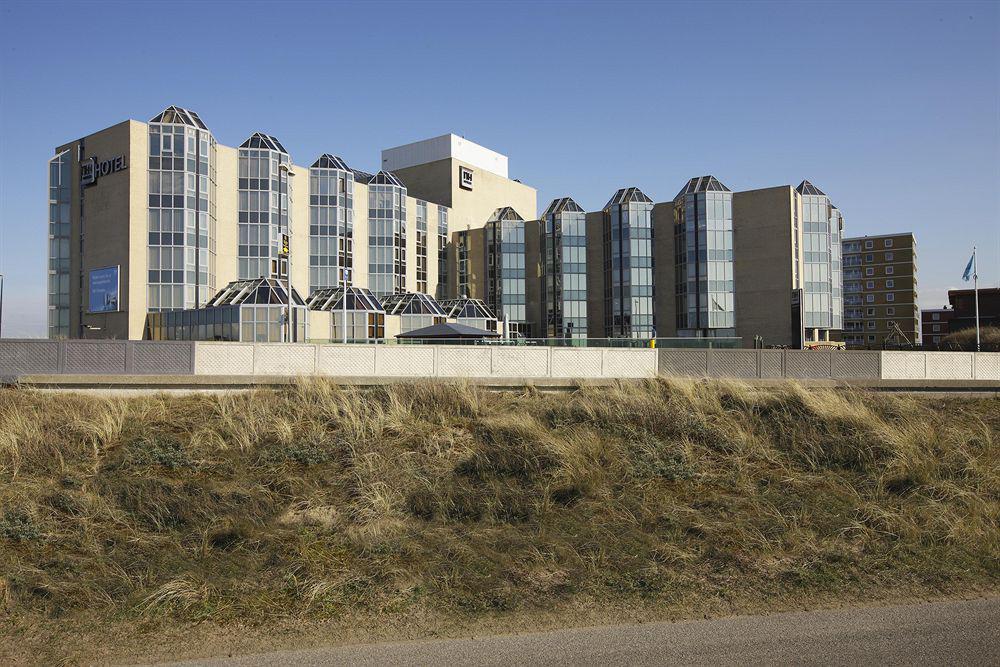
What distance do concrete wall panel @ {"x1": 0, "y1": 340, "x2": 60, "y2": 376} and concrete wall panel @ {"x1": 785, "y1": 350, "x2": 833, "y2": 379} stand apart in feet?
64.4

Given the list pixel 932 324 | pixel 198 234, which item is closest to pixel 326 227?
pixel 198 234

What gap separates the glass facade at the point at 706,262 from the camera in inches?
2596

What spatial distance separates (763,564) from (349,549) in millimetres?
4973

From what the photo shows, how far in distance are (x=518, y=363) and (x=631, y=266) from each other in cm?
5269

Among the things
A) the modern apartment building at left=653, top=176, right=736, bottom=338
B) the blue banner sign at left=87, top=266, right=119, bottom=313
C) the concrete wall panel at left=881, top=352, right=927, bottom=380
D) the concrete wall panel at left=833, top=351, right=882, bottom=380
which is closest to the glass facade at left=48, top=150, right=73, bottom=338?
the blue banner sign at left=87, top=266, right=119, bottom=313

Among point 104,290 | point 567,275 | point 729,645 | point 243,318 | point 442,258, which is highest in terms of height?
point 442,258

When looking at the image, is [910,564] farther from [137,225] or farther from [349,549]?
[137,225]

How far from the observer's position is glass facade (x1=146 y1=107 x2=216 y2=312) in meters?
50.2

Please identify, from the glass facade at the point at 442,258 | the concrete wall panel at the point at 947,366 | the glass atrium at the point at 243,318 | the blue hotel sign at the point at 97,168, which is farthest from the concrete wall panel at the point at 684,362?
the glass facade at the point at 442,258

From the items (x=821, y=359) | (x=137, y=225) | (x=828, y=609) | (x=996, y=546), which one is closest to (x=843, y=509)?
(x=996, y=546)

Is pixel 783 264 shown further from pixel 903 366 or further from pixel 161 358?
pixel 161 358

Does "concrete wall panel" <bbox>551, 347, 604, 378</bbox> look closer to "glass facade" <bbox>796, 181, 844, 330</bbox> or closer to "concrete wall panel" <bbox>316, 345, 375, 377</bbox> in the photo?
"concrete wall panel" <bbox>316, 345, 375, 377</bbox>

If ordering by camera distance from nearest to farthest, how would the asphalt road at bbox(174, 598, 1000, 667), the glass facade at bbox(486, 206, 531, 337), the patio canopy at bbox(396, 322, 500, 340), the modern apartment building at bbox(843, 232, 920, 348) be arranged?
1. the asphalt road at bbox(174, 598, 1000, 667)
2. the patio canopy at bbox(396, 322, 500, 340)
3. the glass facade at bbox(486, 206, 531, 337)
4. the modern apartment building at bbox(843, 232, 920, 348)

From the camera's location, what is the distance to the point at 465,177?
86.0 m
